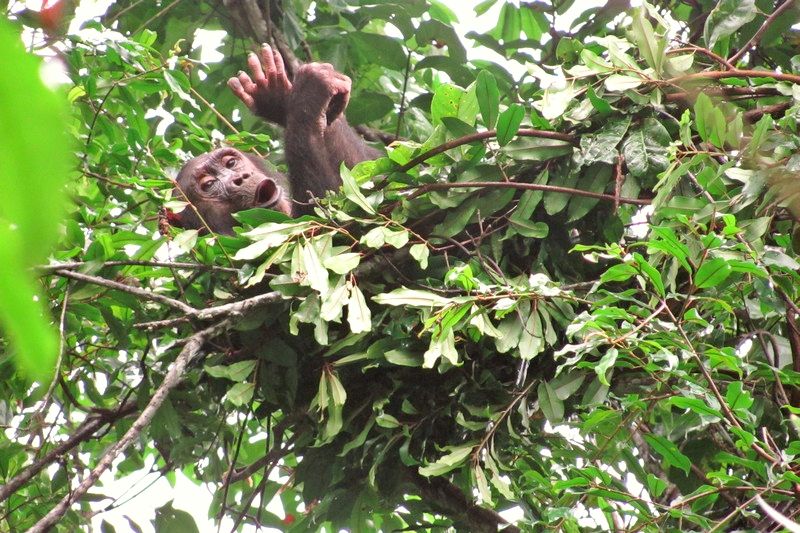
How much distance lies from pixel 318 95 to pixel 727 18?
1.54m

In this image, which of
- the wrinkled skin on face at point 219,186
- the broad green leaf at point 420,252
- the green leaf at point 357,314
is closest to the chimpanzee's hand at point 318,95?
the wrinkled skin on face at point 219,186

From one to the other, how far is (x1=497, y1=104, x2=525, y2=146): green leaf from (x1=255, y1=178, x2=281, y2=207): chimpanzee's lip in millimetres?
1338

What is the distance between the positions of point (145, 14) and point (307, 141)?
3.66 feet

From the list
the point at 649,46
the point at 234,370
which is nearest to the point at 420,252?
the point at 234,370

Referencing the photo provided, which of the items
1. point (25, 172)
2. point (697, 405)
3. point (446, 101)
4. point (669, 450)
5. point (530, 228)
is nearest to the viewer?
point (25, 172)

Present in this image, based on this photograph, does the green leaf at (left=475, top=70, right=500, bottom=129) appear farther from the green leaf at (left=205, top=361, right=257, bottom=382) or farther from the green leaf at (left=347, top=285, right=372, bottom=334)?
the green leaf at (left=205, top=361, right=257, bottom=382)

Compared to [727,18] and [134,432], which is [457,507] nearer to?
[134,432]

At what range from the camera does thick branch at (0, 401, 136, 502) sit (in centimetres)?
251

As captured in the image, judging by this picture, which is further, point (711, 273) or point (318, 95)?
point (318, 95)

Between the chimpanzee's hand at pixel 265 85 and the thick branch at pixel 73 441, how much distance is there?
137cm

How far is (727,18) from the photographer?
8.89ft

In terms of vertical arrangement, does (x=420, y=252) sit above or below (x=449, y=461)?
above

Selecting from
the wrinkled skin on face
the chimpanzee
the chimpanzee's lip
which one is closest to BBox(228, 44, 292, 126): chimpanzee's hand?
the chimpanzee

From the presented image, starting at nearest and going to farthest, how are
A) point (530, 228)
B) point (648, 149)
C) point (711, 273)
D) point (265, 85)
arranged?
point (711, 273), point (648, 149), point (530, 228), point (265, 85)
